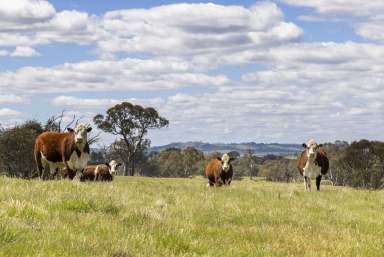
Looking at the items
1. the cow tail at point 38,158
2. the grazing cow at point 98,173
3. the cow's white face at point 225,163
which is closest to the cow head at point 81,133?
the cow tail at point 38,158

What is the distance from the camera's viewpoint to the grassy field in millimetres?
7582

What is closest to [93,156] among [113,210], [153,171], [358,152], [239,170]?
[153,171]

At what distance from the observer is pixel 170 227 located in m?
10.1

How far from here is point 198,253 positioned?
862 centimetres

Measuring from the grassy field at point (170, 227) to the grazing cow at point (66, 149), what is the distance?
666 cm

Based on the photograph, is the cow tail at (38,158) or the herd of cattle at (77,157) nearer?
the herd of cattle at (77,157)

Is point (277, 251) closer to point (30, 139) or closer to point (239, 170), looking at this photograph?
point (30, 139)

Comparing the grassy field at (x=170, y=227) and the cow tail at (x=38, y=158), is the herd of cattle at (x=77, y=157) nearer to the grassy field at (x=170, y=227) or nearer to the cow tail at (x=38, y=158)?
the cow tail at (x=38, y=158)

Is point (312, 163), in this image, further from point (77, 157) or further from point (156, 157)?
point (156, 157)

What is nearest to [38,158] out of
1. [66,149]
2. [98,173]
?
[66,149]

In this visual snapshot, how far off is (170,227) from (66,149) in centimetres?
1340

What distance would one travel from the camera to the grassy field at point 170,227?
7.58m

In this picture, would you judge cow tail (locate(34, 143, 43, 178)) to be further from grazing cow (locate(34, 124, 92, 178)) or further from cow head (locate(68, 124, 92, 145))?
cow head (locate(68, 124, 92, 145))

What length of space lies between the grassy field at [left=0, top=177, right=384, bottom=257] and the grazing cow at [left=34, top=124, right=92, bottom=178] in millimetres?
6663
